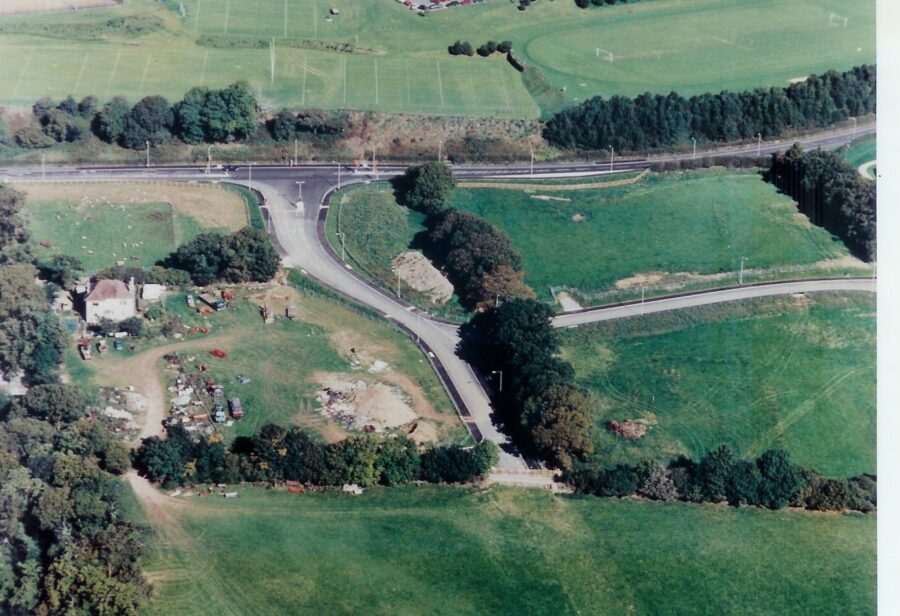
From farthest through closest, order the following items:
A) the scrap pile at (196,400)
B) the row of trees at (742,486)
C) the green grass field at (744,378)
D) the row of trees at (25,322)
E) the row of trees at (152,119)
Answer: the row of trees at (152,119) → the row of trees at (25,322) → the green grass field at (744,378) → the scrap pile at (196,400) → the row of trees at (742,486)

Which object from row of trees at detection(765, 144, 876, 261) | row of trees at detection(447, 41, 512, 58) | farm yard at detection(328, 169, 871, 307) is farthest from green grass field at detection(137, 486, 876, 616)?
row of trees at detection(447, 41, 512, 58)

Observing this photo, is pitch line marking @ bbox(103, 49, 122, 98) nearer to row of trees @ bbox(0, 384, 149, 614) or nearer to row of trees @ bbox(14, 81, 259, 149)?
row of trees @ bbox(14, 81, 259, 149)

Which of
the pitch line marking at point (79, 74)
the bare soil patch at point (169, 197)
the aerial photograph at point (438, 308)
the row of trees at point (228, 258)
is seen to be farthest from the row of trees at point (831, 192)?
the pitch line marking at point (79, 74)

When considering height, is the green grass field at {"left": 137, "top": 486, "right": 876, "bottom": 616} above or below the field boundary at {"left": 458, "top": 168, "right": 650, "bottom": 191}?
below

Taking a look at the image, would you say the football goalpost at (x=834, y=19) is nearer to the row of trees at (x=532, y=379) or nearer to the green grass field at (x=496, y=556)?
the row of trees at (x=532, y=379)

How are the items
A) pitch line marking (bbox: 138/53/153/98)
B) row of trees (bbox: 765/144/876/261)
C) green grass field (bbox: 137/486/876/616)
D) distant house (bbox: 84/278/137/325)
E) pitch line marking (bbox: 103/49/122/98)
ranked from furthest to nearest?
pitch line marking (bbox: 138/53/153/98) → pitch line marking (bbox: 103/49/122/98) → row of trees (bbox: 765/144/876/261) → distant house (bbox: 84/278/137/325) → green grass field (bbox: 137/486/876/616)

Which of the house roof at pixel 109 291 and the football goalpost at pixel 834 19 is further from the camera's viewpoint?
the football goalpost at pixel 834 19
